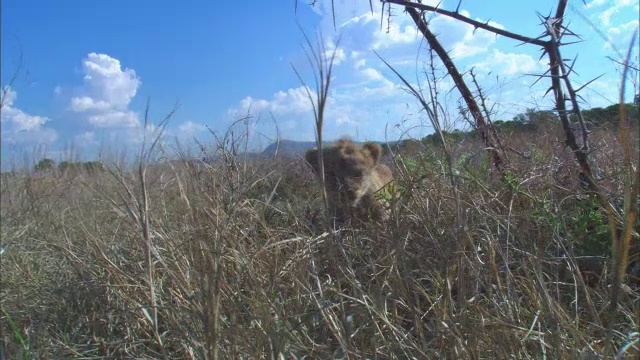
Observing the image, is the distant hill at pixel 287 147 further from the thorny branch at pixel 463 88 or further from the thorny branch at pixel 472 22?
the thorny branch at pixel 472 22

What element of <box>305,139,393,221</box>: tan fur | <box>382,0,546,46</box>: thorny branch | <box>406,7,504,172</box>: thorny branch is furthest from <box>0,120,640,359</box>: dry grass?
<box>382,0,546,46</box>: thorny branch

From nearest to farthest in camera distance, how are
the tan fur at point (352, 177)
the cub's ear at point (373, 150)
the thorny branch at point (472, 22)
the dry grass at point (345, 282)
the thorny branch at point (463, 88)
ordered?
1. the dry grass at point (345, 282)
2. the thorny branch at point (472, 22)
3. the thorny branch at point (463, 88)
4. the tan fur at point (352, 177)
5. the cub's ear at point (373, 150)

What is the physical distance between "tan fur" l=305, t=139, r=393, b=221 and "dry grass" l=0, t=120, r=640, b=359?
1.24 feet

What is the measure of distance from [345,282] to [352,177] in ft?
4.93

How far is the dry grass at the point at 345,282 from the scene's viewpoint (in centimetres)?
178

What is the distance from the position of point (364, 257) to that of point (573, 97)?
1235 millimetres

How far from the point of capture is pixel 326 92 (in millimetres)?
1607

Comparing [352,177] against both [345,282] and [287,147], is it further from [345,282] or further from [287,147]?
[345,282]

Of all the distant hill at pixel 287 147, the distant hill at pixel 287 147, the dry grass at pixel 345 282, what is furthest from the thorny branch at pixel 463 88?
the distant hill at pixel 287 147

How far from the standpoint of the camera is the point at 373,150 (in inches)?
164

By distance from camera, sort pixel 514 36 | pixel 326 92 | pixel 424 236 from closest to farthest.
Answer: pixel 326 92 < pixel 424 236 < pixel 514 36

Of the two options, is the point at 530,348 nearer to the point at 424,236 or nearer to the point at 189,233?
the point at 424,236

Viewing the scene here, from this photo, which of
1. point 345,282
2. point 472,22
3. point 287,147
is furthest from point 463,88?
point 345,282

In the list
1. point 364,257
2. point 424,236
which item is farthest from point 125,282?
point 424,236
